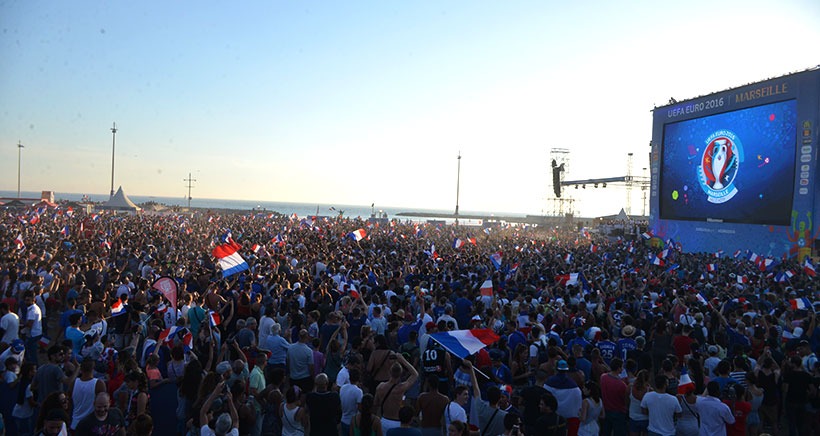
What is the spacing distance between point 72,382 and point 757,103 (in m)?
33.9

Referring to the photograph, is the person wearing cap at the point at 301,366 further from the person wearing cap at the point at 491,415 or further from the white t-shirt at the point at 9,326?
the white t-shirt at the point at 9,326

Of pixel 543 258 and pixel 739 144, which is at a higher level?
pixel 739 144

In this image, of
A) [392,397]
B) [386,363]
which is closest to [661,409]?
[392,397]

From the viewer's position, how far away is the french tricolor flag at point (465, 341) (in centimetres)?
696

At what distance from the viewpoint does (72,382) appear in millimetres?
6027

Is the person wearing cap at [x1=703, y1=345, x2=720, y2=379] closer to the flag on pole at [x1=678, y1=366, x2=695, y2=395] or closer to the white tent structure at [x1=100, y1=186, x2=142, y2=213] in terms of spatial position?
the flag on pole at [x1=678, y1=366, x2=695, y2=395]

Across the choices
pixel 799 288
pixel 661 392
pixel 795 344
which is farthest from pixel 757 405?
pixel 799 288

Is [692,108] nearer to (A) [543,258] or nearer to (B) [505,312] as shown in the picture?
(A) [543,258]

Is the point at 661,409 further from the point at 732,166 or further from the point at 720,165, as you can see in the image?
the point at 720,165

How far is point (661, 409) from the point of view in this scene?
6.06 m

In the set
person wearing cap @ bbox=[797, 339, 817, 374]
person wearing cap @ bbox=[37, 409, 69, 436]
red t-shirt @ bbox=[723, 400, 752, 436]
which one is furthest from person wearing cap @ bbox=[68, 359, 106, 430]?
person wearing cap @ bbox=[797, 339, 817, 374]

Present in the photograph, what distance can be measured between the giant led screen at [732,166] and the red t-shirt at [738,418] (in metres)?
26.4

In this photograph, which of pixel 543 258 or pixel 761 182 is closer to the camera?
pixel 543 258

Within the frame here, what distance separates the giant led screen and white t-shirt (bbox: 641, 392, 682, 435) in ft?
88.9
